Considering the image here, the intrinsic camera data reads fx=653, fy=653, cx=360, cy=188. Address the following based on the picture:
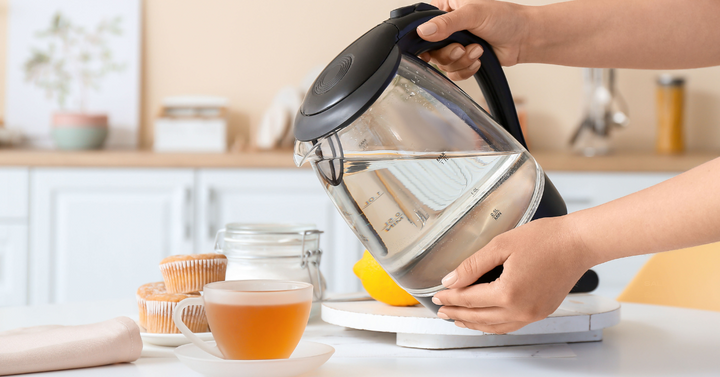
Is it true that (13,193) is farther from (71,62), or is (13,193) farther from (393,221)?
(393,221)

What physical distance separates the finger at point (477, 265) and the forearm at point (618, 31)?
1.07 ft

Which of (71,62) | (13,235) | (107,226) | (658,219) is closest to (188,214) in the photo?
(107,226)

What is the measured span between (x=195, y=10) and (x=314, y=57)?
44cm

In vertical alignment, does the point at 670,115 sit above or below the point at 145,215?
above

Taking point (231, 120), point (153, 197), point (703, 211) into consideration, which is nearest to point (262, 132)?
point (231, 120)

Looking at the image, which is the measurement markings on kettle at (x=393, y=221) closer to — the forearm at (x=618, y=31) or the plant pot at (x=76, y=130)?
the forearm at (x=618, y=31)

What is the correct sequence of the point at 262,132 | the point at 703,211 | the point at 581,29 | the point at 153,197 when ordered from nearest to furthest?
the point at 703,211 → the point at 581,29 → the point at 153,197 → the point at 262,132

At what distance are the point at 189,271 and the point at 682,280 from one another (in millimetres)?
766

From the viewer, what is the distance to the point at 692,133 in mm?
2357

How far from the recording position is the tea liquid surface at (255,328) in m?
0.48

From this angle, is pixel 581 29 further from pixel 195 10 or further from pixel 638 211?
pixel 195 10

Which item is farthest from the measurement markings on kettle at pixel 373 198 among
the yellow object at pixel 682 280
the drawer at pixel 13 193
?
the drawer at pixel 13 193

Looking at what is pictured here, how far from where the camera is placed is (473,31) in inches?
25.3

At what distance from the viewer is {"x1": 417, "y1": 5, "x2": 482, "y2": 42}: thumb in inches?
22.2
